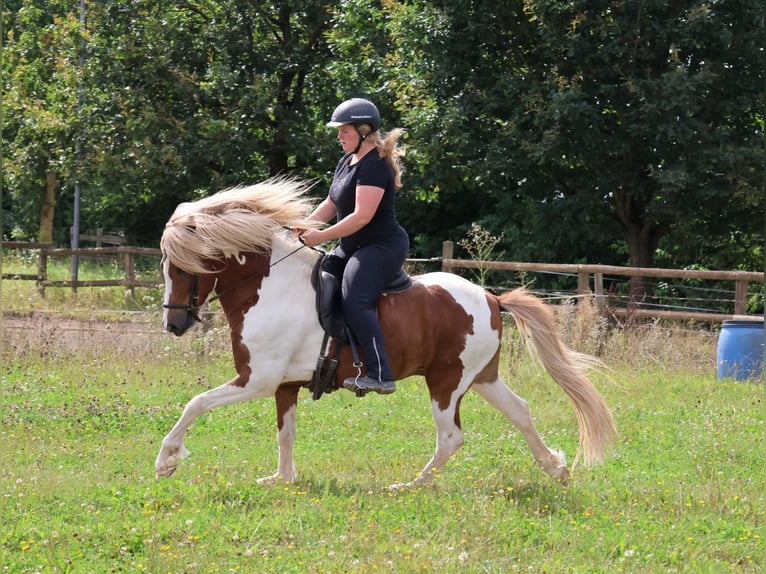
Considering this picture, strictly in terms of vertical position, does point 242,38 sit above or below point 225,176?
above

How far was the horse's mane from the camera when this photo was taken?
685 centimetres

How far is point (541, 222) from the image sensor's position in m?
22.3

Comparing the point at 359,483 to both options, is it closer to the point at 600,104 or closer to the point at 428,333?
the point at 428,333

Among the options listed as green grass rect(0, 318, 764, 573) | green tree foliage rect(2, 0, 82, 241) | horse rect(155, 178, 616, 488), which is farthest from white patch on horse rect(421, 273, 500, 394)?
green tree foliage rect(2, 0, 82, 241)

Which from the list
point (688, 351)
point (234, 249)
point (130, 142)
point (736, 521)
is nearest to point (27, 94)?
point (130, 142)

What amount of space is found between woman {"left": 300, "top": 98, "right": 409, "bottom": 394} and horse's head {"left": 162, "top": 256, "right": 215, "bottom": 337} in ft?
2.70

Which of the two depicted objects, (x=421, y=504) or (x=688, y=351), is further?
(x=688, y=351)

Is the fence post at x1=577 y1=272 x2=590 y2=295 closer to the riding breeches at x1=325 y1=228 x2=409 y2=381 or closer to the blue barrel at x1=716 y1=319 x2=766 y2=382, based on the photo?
the blue barrel at x1=716 y1=319 x2=766 y2=382

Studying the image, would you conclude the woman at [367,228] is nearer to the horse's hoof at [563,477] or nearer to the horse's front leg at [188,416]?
the horse's front leg at [188,416]

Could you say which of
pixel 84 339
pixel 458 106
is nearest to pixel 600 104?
pixel 458 106

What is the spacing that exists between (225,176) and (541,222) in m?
→ 7.80

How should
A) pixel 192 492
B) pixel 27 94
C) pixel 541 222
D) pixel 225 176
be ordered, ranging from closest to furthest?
pixel 192 492 → pixel 541 222 → pixel 225 176 → pixel 27 94

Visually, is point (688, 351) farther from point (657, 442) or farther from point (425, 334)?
point (425, 334)

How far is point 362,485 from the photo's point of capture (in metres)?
6.98
